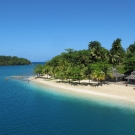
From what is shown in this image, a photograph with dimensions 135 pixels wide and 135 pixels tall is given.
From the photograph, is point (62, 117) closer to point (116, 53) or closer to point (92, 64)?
point (92, 64)

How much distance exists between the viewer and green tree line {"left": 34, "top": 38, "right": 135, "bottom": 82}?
210 ft

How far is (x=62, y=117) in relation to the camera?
34438 millimetres

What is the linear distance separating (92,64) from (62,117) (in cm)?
4079

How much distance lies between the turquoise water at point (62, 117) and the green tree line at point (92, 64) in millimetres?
17569

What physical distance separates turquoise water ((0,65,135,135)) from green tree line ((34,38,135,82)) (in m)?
17.6

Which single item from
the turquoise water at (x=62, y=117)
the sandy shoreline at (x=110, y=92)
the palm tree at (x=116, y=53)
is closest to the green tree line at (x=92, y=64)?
the palm tree at (x=116, y=53)

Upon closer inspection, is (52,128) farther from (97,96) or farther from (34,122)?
(97,96)

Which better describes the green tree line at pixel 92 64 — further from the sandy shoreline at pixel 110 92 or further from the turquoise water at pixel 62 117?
the turquoise water at pixel 62 117

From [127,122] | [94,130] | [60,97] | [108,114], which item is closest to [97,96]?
[60,97]

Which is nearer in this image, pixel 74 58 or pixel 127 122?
pixel 127 122

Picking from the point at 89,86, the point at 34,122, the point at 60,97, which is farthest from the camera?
the point at 89,86

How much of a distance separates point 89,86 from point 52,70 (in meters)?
28.7

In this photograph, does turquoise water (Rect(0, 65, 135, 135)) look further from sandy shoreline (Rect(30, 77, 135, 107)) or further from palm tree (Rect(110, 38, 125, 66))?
palm tree (Rect(110, 38, 125, 66))

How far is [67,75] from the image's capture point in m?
67.4
